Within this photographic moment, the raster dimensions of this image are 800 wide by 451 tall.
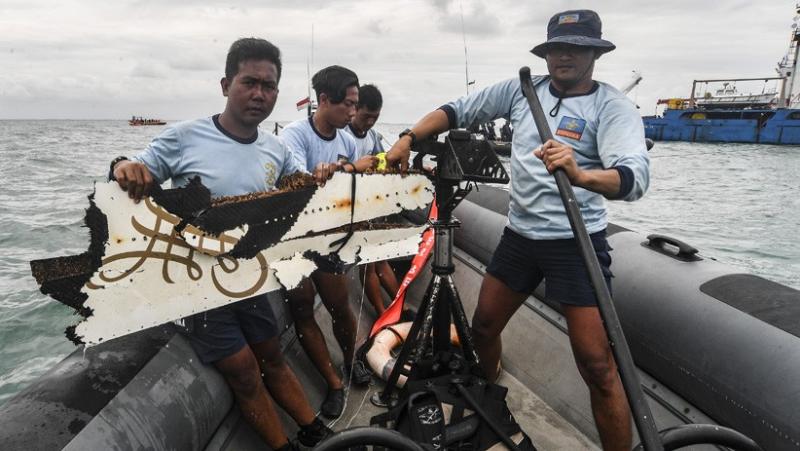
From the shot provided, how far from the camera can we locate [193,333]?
82.4 inches

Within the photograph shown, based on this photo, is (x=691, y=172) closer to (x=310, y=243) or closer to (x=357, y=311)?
(x=357, y=311)

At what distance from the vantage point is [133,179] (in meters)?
1.60

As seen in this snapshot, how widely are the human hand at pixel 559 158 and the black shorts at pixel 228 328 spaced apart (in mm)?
1351

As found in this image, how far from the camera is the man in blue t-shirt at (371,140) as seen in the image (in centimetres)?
400

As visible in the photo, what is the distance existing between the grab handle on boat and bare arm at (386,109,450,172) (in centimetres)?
166

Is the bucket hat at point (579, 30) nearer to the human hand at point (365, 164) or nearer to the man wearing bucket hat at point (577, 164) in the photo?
the man wearing bucket hat at point (577, 164)

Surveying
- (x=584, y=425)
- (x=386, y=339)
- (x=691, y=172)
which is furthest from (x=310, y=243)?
(x=691, y=172)

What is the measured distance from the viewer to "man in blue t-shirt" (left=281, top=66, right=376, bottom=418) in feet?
9.67

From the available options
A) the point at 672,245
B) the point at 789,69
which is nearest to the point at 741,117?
the point at 789,69

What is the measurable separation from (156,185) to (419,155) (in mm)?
1086

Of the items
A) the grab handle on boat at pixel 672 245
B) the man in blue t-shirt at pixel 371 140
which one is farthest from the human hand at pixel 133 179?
the grab handle on boat at pixel 672 245

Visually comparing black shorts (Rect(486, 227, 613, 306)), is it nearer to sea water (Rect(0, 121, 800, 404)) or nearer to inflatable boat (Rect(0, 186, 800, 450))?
inflatable boat (Rect(0, 186, 800, 450))

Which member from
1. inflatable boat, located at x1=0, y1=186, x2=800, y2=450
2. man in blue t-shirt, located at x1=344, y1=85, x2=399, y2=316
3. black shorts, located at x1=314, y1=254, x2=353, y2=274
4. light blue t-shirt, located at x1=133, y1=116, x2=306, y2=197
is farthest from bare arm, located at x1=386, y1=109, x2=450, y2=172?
man in blue t-shirt, located at x1=344, y1=85, x2=399, y2=316

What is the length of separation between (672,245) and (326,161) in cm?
230
